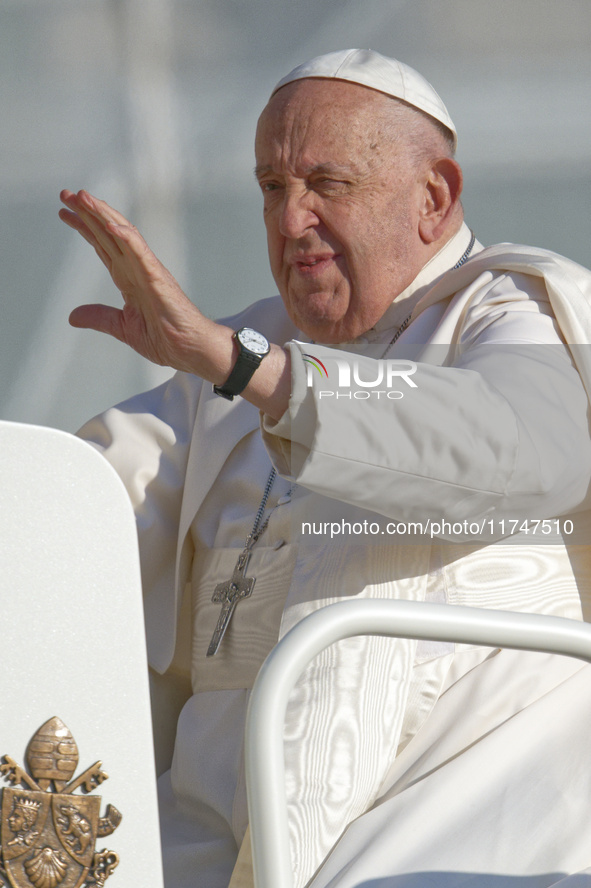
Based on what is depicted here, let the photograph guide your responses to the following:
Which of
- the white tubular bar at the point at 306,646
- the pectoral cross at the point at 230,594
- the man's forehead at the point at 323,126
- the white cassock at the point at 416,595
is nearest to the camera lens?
the white tubular bar at the point at 306,646

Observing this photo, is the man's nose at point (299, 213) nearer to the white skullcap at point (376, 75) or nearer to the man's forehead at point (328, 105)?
the man's forehead at point (328, 105)

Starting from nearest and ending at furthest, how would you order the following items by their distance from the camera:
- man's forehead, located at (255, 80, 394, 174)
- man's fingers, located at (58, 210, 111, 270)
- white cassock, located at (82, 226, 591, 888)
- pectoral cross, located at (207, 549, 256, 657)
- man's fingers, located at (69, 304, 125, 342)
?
white cassock, located at (82, 226, 591, 888), man's fingers, located at (58, 210, 111, 270), man's fingers, located at (69, 304, 125, 342), pectoral cross, located at (207, 549, 256, 657), man's forehead, located at (255, 80, 394, 174)

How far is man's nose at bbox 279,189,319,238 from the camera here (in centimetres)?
205

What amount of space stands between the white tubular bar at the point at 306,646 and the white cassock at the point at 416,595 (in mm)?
337

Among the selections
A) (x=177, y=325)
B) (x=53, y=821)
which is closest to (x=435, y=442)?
(x=177, y=325)

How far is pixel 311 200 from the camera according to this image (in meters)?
2.06

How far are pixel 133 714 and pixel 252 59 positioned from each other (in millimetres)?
3250

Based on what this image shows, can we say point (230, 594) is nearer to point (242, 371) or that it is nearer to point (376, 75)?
point (242, 371)

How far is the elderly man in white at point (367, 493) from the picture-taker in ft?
4.51

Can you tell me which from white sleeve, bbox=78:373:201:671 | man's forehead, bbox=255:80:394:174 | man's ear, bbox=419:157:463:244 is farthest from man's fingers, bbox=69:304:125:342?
man's ear, bbox=419:157:463:244

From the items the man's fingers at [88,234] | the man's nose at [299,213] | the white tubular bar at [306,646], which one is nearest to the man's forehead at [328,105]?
the man's nose at [299,213]

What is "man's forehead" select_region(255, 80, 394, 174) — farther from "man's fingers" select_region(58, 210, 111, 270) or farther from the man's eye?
"man's fingers" select_region(58, 210, 111, 270)

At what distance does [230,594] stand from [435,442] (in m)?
0.67

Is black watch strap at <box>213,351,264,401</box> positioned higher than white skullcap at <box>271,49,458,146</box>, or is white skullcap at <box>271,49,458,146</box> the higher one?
white skullcap at <box>271,49,458,146</box>
